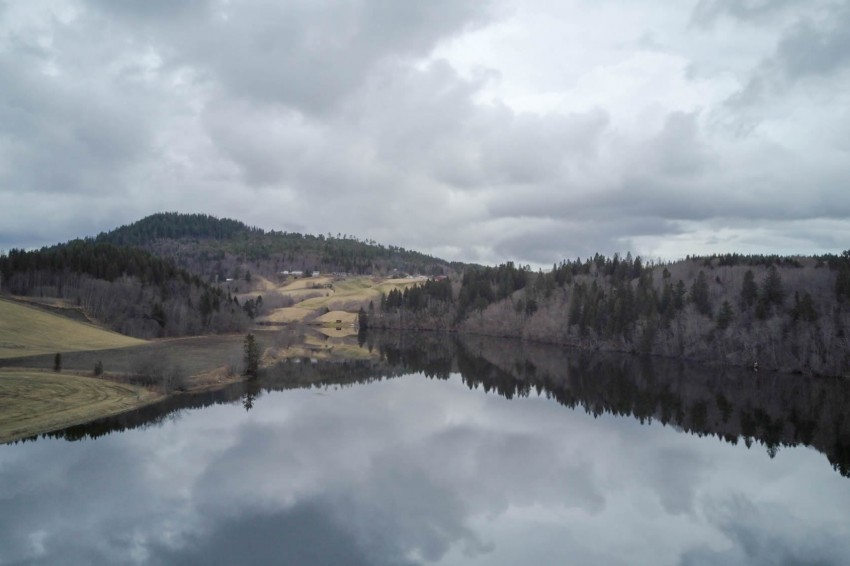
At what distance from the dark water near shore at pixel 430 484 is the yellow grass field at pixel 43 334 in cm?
2305

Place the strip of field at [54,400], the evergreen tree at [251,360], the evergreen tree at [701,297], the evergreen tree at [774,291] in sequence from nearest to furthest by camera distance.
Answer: the strip of field at [54,400] → the evergreen tree at [251,360] → the evergreen tree at [774,291] → the evergreen tree at [701,297]

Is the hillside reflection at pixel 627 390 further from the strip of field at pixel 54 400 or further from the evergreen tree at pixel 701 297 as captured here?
the evergreen tree at pixel 701 297

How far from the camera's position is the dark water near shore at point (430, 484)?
20.4 metres

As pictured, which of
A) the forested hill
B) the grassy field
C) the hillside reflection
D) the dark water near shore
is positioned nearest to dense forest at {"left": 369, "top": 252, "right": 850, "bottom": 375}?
the hillside reflection

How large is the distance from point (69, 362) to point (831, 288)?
307ft

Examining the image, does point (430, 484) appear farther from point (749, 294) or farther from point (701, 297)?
point (701, 297)

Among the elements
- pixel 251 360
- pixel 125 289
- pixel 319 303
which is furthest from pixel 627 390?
pixel 319 303

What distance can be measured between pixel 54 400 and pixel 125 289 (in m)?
61.4

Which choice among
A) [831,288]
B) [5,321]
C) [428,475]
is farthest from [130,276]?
[831,288]

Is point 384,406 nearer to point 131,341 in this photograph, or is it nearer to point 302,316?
point 131,341

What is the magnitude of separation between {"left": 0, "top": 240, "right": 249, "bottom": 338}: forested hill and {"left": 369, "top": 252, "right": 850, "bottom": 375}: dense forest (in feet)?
192

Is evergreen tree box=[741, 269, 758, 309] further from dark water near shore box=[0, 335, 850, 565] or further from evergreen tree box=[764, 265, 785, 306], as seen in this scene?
dark water near shore box=[0, 335, 850, 565]

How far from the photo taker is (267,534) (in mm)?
20938

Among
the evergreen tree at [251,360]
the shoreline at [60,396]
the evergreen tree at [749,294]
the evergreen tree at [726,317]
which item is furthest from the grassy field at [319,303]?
the shoreline at [60,396]
